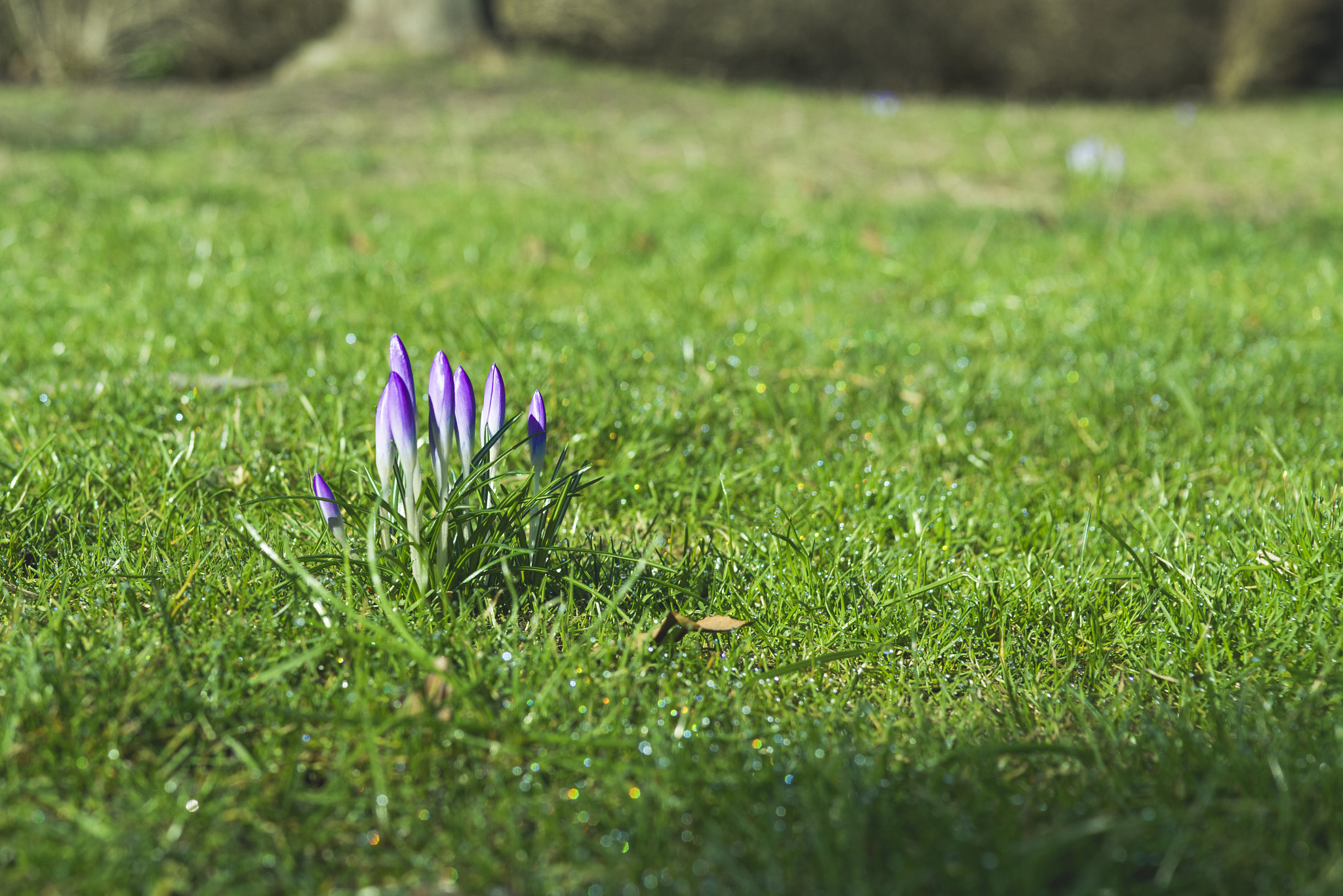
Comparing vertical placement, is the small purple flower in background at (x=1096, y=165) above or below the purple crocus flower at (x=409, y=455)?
above

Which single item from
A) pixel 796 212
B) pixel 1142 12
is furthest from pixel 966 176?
pixel 1142 12

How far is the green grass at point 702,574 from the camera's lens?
1586mm

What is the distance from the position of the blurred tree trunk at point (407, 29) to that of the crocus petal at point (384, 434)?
10046 millimetres

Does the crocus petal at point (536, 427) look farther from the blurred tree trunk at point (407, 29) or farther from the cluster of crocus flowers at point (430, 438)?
the blurred tree trunk at point (407, 29)

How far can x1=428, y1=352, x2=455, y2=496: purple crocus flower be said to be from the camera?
76.7 inches

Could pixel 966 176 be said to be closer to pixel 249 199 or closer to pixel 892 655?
pixel 249 199

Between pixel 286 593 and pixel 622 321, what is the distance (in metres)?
2.09

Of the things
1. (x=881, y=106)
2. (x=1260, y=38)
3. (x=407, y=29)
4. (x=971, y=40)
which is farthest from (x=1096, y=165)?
(x=1260, y=38)

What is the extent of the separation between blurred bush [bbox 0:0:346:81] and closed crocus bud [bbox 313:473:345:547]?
11.6m

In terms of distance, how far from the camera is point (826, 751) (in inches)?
70.6

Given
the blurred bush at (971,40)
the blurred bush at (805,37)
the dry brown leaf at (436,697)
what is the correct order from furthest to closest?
the blurred bush at (971,40) < the blurred bush at (805,37) < the dry brown leaf at (436,697)

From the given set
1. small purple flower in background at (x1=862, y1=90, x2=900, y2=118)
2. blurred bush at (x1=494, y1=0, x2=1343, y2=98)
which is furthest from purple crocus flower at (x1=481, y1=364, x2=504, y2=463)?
blurred bush at (x1=494, y1=0, x2=1343, y2=98)

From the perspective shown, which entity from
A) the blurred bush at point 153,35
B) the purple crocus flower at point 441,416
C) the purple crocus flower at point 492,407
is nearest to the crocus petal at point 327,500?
the purple crocus flower at point 441,416

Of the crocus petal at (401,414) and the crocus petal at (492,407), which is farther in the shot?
the crocus petal at (492,407)
